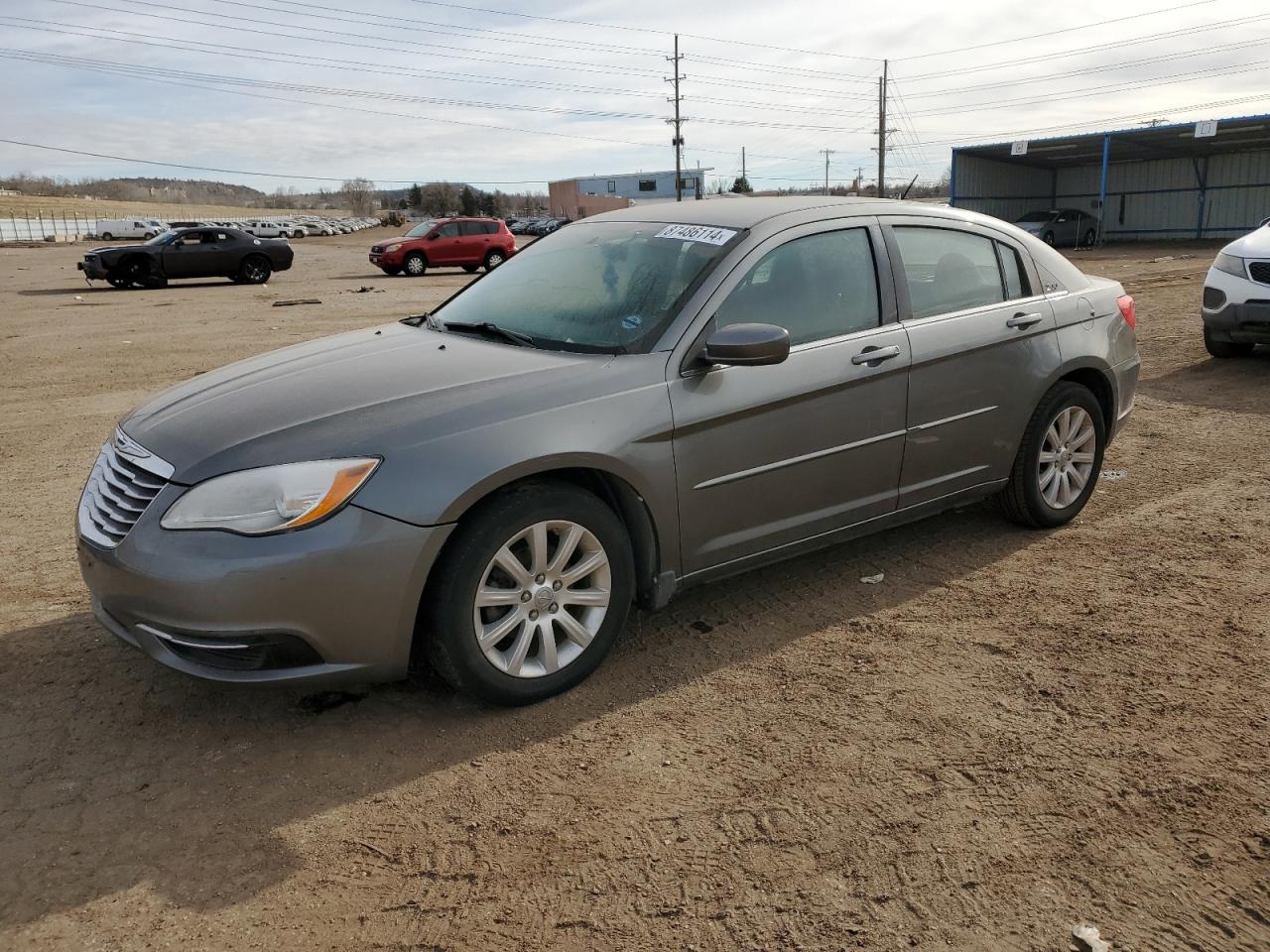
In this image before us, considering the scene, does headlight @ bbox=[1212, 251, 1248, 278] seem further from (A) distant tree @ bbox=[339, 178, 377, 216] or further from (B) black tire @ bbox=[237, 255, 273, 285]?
(A) distant tree @ bbox=[339, 178, 377, 216]

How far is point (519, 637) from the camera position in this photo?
11.1ft

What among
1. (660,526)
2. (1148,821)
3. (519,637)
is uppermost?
(660,526)

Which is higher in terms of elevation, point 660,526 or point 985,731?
point 660,526

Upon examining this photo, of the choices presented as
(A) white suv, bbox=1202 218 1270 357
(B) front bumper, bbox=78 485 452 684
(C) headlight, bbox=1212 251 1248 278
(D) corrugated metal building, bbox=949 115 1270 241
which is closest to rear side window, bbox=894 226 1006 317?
(B) front bumper, bbox=78 485 452 684

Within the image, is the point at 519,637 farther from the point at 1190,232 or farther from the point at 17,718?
the point at 1190,232

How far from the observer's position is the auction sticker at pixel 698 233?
13.1 feet

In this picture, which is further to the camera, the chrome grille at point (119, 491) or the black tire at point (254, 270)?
the black tire at point (254, 270)

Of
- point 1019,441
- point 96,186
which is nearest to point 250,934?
point 1019,441

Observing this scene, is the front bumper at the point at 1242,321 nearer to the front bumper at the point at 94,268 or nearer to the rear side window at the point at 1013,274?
the rear side window at the point at 1013,274

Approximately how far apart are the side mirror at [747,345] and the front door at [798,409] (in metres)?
0.12

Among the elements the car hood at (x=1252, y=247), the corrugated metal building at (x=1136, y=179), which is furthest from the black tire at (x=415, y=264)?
the car hood at (x=1252, y=247)

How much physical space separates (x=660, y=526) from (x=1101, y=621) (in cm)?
189

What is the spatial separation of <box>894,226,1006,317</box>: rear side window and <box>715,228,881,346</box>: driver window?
9.8 inches

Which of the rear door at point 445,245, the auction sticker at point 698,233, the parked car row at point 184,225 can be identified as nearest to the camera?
the auction sticker at point 698,233
